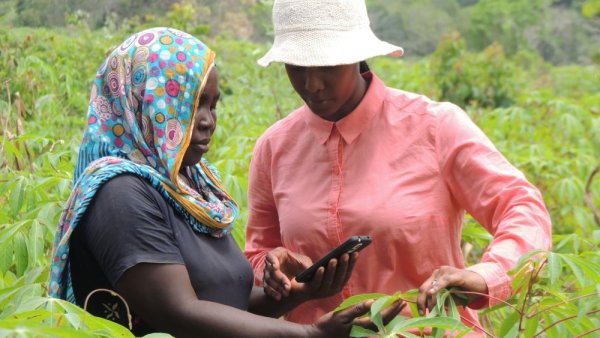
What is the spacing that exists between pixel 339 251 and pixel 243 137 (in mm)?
1575

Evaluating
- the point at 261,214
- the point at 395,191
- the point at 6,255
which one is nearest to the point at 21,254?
the point at 6,255

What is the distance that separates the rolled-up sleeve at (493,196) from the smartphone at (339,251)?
8.1 inches

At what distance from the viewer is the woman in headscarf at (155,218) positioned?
67.6 inches

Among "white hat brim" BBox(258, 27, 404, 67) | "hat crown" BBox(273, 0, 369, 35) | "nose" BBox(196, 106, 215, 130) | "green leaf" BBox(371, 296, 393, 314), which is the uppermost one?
"hat crown" BBox(273, 0, 369, 35)

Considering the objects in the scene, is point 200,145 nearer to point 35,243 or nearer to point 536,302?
point 35,243

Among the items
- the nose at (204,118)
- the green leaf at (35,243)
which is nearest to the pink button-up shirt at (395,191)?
the nose at (204,118)

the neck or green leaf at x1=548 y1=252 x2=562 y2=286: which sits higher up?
the neck

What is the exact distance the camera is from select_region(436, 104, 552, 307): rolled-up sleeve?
183 centimetres

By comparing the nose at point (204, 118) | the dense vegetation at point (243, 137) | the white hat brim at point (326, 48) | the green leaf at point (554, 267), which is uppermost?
the white hat brim at point (326, 48)

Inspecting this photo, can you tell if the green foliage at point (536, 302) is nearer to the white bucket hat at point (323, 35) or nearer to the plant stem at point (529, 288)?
the plant stem at point (529, 288)

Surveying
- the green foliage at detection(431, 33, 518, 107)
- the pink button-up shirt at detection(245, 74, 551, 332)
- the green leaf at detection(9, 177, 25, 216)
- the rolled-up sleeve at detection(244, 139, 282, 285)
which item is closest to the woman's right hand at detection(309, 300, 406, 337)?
the pink button-up shirt at detection(245, 74, 551, 332)

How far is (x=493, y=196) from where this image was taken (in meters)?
1.96

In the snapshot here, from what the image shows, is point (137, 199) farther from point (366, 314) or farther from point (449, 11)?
point (449, 11)

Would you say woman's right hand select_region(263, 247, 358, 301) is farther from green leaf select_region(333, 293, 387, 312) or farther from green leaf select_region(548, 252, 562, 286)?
green leaf select_region(548, 252, 562, 286)
